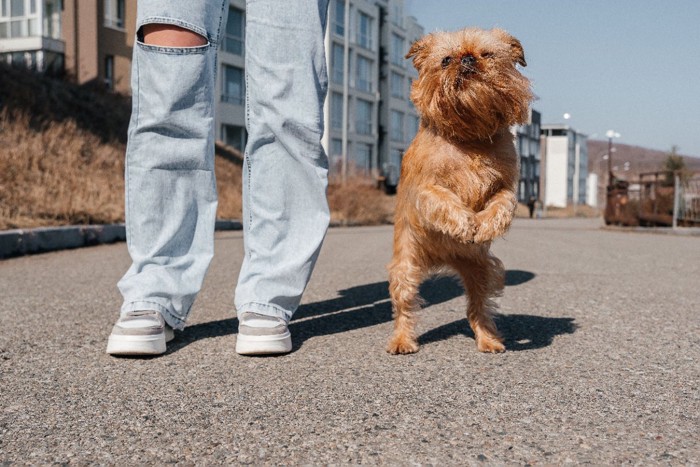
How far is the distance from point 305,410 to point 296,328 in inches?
48.3

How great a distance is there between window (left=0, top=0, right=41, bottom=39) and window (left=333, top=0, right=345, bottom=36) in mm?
18098

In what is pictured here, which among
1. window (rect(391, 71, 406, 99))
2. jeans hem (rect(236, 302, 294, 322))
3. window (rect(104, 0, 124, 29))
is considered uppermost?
window (rect(391, 71, 406, 99))

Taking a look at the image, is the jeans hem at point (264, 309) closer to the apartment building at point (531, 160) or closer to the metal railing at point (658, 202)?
the metal railing at point (658, 202)

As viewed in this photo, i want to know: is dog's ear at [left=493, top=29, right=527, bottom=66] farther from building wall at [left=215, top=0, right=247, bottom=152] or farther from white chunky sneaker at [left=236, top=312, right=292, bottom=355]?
building wall at [left=215, top=0, right=247, bottom=152]

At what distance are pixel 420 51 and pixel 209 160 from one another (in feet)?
3.17

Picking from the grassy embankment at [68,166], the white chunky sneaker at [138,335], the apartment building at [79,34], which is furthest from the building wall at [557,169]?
the white chunky sneaker at [138,335]

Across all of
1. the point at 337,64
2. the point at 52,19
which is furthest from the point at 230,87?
the point at 337,64

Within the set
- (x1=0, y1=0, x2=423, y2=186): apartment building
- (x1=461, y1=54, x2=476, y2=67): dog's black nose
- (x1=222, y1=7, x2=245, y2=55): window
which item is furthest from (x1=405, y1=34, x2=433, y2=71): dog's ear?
(x1=222, y1=7, x2=245, y2=55): window

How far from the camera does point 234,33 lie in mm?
33562

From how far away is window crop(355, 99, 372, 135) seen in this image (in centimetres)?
4634

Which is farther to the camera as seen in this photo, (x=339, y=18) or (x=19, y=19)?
(x=339, y=18)

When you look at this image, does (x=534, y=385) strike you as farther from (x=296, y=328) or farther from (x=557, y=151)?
(x=557, y=151)

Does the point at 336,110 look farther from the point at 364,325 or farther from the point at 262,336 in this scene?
the point at 262,336

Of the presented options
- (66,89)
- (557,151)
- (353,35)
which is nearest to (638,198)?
(66,89)
